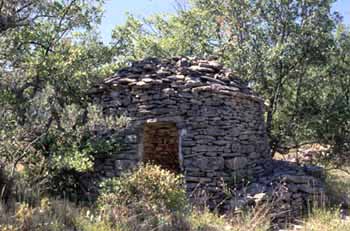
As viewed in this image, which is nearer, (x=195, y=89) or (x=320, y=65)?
(x=195, y=89)

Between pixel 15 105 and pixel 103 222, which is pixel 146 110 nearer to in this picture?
pixel 15 105

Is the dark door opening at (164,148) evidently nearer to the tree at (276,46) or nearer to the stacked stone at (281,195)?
the stacked stone at (281,195)

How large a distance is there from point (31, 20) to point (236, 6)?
22.8 feet

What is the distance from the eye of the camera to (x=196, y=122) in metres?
7.28

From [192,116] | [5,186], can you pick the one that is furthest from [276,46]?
[5,186]

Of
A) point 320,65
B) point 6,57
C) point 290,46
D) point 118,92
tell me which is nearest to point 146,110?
point 118,92

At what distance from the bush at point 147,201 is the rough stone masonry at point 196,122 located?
167 centimetres

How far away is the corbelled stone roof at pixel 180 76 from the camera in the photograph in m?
7.45

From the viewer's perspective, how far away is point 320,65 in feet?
36.3

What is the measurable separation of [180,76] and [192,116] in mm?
862

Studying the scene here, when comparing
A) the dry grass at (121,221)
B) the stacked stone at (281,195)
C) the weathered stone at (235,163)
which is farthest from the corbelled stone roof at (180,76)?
the dry grass at (121,221)

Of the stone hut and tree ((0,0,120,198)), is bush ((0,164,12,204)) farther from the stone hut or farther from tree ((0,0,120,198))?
the stone hut

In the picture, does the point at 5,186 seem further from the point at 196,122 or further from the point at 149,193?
the point at 196,122

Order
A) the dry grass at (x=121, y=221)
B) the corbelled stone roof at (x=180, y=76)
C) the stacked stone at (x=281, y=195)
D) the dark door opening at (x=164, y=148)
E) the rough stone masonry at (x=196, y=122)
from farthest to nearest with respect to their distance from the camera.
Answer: the dark door opening at (x=164, y=148) < the corbelled stone roof at (x=180, y=76) < the rough stone masonry at (x=196, y=122) < the stacked stone at (x=281, y=195) < the dry grass at (x=121, y=221)
